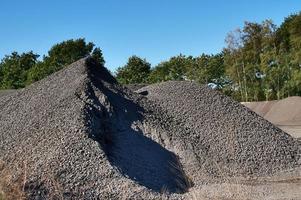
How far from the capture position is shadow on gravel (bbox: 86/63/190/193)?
35.5ft

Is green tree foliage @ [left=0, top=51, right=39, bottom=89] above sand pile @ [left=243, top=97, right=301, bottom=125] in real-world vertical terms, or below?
above

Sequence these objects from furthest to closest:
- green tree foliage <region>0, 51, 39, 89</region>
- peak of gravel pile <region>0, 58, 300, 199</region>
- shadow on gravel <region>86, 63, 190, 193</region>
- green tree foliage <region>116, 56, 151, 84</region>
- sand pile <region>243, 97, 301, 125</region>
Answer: green tree foliage <region>116, 56, 151, 84</region> → green tree foliage <region>0, 51, 39, 89</region> → sand pile <region>243, 97, 301, 125</region> → shadow on gravel <region>86, 63, 190, 193</region> → peak of gravel pile <region>0, 58, 300, 199</region>

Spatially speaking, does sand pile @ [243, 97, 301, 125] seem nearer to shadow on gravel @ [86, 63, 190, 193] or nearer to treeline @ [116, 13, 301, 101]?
treeline @ [116, 13, 301, 101]

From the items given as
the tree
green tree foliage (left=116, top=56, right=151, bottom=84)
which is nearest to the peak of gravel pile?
the tree

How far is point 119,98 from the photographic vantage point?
13.6 metres

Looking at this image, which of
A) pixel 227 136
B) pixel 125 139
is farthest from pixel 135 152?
pixel 227 136

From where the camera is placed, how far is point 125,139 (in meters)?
12.2

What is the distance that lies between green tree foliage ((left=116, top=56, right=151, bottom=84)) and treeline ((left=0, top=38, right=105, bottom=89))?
2770mm

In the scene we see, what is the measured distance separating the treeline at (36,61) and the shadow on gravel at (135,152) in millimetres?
34502

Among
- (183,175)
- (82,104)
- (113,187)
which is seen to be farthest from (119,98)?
(113,187)

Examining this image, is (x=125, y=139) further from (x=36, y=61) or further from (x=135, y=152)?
(x=36, y=61)

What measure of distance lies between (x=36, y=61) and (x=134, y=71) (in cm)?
1003

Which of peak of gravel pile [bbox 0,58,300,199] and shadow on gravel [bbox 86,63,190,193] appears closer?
peak of gravel pile [bbox 0,58,300,199]

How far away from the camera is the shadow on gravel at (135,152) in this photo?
10820 millimetres
